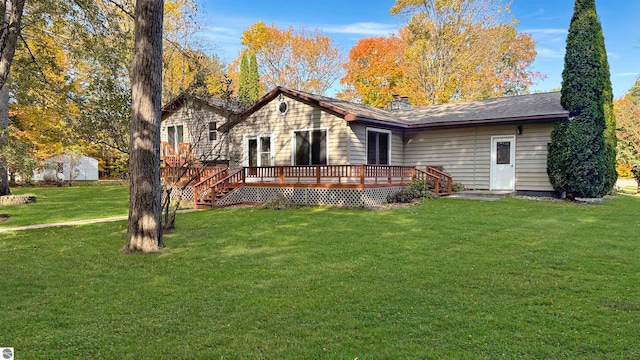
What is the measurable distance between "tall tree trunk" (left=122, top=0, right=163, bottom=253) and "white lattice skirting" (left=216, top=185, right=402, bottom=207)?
731 cm

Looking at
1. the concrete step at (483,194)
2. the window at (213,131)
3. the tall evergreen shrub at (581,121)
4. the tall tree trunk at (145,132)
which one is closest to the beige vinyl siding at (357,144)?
the concrete step at (483,194)

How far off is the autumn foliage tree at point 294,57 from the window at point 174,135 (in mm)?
17320

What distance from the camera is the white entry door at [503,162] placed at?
15680 millimetres

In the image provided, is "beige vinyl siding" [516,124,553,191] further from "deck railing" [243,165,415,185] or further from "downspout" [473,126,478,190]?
"deck railing" [243,165,415,185]

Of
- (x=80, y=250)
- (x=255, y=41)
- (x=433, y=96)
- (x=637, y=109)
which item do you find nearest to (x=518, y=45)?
(x=433, y=96)

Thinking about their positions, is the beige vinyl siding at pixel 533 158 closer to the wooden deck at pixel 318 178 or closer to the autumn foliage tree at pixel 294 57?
the wooden deck at pixel 318 178

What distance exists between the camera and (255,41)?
37688 millimetres

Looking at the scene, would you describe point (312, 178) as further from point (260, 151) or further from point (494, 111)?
point (494, 111)

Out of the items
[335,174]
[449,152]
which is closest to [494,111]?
[449,152]

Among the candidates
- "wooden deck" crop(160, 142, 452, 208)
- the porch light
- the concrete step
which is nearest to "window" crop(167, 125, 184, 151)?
"wooden deck" crop(160, 142, 452, 208)

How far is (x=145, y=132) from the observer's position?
693 centimetres

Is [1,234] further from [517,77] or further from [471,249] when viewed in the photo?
[517,77]

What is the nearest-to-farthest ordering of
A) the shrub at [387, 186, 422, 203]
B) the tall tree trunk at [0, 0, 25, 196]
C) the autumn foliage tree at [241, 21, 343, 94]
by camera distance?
the tall tree trunk at [0, 0, 25, 196]
the shrub at [387, 186, 422, 203]
the autumn foliage tree at [241, 21, 343, 94]

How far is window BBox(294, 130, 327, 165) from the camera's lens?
15.4 m
